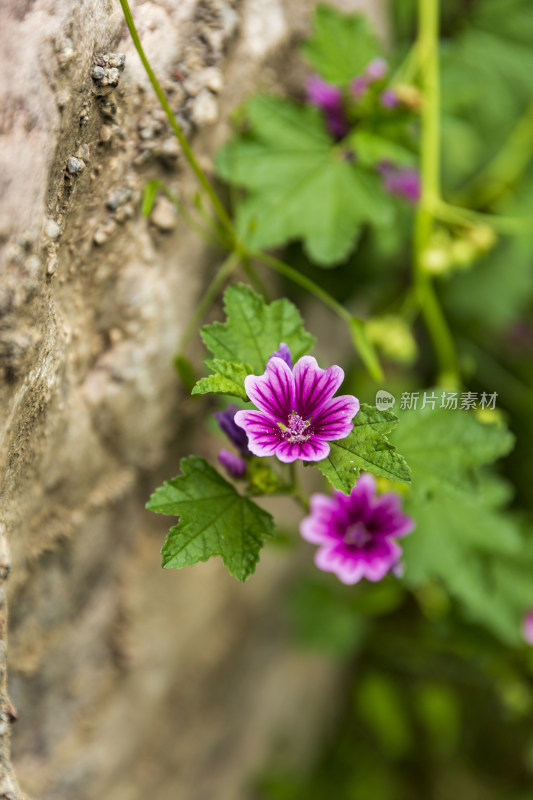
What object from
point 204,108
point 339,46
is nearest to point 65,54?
point 204,108

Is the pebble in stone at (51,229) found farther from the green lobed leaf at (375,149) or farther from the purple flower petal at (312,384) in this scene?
the green lobed leaf at (375,149)

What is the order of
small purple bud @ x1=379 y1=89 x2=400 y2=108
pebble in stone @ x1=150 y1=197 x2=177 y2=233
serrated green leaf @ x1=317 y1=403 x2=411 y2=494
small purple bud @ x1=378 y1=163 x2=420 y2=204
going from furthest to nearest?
small purple bud @ x1=378 y1=163 x2=420 y2=204
small purple bud @ x1=379 y1=89 x2=400 y2=108
pebble in stone @ x1=150 y1=197 x2=177 y2=233
serrated green leaf @ x1=317 y1=403 x2=411 y2=494

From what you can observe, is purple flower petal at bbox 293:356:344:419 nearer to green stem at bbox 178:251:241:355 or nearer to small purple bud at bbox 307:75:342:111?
green stem at bbox 178:251:241:355

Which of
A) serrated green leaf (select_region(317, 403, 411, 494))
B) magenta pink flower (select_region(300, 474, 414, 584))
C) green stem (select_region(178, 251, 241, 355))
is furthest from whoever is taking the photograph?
green stem (select_region(178, 251, 241, 355))

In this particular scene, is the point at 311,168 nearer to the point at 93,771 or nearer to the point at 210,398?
the point at 210,398

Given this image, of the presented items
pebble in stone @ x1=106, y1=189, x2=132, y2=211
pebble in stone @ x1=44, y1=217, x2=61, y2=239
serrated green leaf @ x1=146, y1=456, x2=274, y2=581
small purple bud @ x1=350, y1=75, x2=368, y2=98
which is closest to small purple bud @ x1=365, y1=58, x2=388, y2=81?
small purple bud @ x1=350, y1=75, x2=368, y2=98

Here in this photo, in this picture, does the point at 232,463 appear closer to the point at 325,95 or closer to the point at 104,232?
the point at 104,232

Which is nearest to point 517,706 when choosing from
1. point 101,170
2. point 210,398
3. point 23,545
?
point 210,398

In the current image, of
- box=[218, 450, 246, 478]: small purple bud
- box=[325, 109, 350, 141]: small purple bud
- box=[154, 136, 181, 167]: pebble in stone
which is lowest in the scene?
box=[218, 450, 246, 478]: small purple bud

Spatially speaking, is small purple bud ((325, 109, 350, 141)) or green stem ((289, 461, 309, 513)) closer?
green stem ((289, 461, 309, 513))
